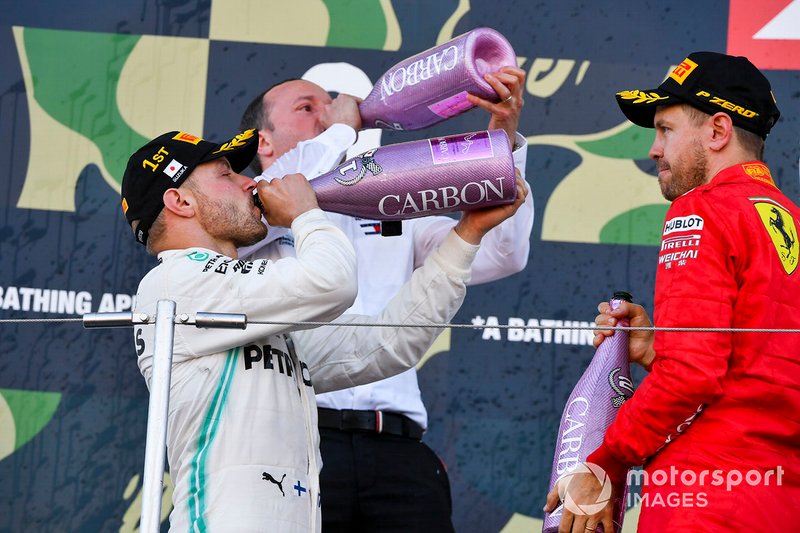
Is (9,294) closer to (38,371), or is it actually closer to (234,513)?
(38,371)

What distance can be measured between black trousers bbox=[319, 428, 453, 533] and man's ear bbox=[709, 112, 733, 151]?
857mm

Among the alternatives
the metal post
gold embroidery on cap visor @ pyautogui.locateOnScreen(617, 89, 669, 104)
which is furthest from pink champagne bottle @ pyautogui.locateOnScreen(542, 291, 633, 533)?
the metal post

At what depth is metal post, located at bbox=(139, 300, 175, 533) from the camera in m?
1.59

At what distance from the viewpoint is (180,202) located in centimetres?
206

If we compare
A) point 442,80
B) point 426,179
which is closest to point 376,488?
point 426,179

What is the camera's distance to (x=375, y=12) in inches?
122

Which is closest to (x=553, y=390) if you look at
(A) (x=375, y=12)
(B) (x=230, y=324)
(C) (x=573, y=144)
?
(C) (x=573, y=144)

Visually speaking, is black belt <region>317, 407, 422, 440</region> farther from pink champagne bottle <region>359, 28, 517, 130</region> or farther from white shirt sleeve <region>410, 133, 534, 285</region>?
pink champagne bottle <region>359, 28, 517, 130</region>

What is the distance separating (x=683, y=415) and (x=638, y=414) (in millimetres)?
67

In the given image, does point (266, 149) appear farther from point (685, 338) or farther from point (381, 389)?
point (685, 338)

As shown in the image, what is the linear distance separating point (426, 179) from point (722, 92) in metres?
0.51

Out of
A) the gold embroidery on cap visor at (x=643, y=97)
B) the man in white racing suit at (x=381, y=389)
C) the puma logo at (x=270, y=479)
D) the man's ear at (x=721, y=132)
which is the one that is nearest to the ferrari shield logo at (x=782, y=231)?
the man's ear at (x=721, y=132)

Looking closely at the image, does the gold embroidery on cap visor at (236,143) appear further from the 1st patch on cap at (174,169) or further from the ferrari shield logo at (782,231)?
the ferrari shield logo at (782,231)

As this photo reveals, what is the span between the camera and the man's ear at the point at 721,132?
1.99 m
